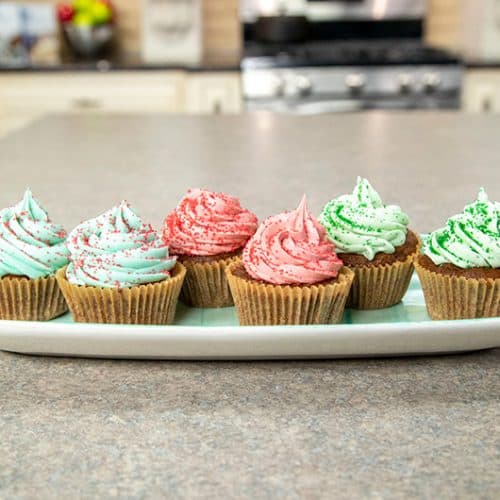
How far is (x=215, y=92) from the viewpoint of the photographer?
3629mm

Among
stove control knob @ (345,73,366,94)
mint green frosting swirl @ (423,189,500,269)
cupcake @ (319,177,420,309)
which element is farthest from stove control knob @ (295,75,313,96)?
mint green frosting swirl @ (423,189,500,269)

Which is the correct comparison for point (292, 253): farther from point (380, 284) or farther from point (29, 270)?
point (29, 270)

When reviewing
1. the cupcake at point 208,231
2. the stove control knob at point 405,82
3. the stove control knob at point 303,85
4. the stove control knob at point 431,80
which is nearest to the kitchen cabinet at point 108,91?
the stove control knob at point 303,85

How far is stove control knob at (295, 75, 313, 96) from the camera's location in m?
3.55

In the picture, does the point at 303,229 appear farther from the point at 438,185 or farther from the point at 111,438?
the point at 438,185

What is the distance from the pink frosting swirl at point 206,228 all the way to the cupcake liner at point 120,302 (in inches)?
4.3

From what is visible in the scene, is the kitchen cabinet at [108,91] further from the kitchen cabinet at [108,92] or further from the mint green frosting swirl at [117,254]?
the mint green frosting swirl at [117,254]

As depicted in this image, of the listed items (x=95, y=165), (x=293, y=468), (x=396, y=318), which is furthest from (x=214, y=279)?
(x=95, y=165)

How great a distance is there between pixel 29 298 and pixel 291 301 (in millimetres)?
301

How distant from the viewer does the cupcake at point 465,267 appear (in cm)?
88

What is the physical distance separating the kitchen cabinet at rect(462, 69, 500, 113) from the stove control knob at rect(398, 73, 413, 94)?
0.28 metres

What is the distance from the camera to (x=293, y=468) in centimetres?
64

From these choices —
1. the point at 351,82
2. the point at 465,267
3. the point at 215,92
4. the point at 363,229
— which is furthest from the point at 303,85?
the point at 465,267

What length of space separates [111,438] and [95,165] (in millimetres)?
1250
